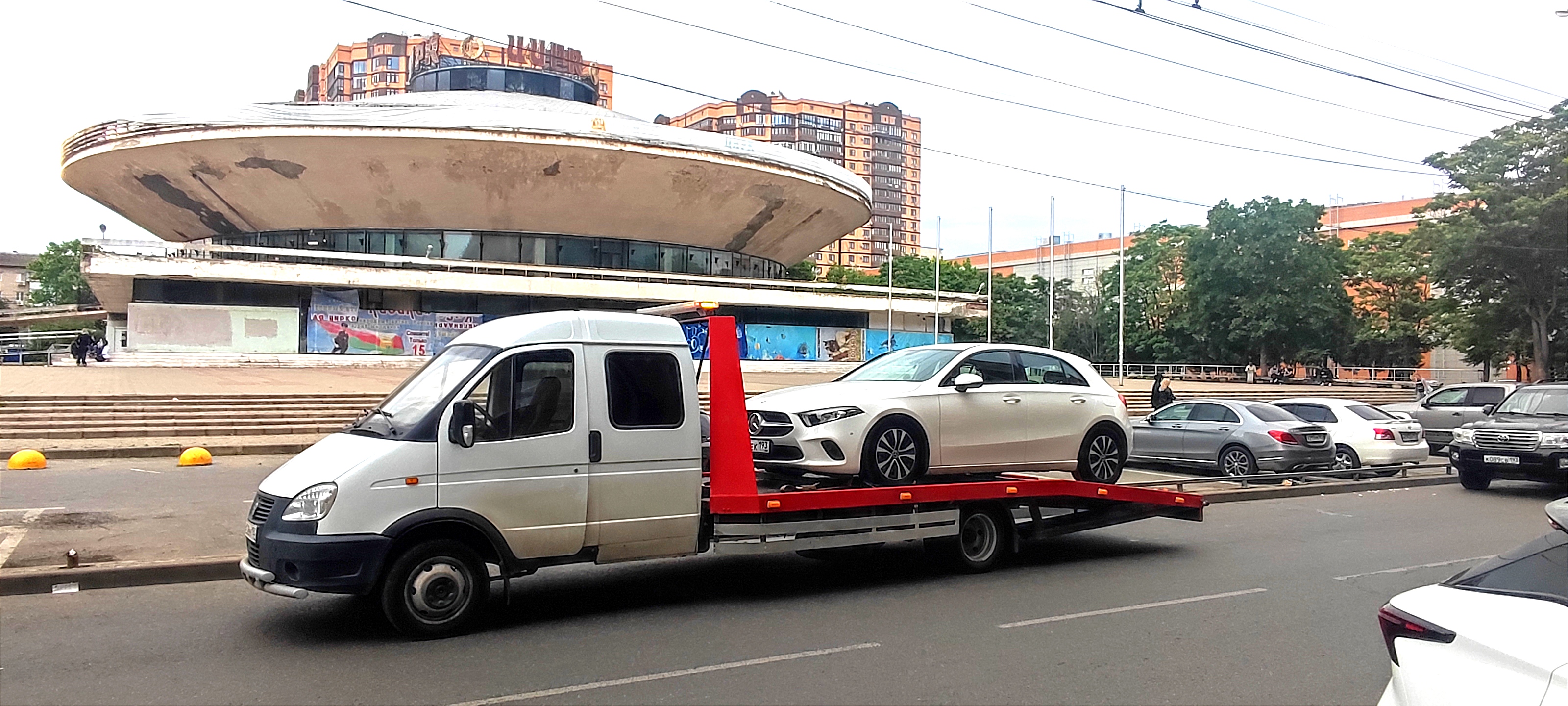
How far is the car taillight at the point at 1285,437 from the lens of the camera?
55.2 feet

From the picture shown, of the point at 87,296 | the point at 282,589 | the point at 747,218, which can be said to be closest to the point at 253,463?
the point at 282,589

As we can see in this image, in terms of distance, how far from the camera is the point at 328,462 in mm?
6652

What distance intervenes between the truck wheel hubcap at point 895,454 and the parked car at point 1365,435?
11605mm

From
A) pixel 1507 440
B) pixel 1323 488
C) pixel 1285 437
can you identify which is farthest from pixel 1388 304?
pixel 1323 488

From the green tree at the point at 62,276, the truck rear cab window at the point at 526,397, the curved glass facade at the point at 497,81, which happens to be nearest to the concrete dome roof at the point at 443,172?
the curved glass facade at the point at 497,81

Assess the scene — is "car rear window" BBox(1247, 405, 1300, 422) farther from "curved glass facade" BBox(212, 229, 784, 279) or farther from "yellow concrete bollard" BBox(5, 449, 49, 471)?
"curved glass facade" BBox(212, 229, 784, 279)

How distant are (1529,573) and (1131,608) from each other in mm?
4462

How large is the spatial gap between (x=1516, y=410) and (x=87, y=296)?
102526 mm

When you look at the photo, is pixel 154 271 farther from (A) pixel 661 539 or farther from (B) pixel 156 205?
(A) pixel 661 539

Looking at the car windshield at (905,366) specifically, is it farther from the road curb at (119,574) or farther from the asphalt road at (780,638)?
the road curb at (119,574)

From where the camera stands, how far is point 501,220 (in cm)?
4569

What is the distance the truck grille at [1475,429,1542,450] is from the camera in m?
15.7

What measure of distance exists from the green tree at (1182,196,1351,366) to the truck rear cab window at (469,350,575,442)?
52.2 m

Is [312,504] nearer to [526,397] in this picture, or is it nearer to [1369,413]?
[526,397]
